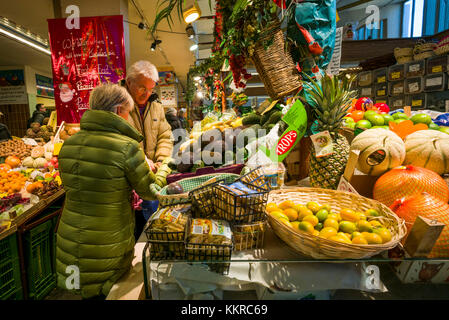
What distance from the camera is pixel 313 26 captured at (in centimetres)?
185

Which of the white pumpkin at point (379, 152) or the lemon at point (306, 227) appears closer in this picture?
the lemon at point (306, 227)

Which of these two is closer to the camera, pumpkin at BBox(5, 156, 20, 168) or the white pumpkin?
the white pumpkin

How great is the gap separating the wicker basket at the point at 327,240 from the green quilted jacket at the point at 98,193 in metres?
0.96

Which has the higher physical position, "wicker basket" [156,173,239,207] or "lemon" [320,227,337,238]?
"wicker basket" [156,173,239,207]

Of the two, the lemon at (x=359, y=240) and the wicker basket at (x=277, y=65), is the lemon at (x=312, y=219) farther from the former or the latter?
the wicker basket at (x=277, y=65)

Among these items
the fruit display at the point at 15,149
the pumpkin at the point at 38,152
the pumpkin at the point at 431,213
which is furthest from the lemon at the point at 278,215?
the fruit display at the point at 15,149

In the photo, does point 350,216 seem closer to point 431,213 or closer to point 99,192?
point 431,213

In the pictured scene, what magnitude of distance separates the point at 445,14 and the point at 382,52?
124 centimetres

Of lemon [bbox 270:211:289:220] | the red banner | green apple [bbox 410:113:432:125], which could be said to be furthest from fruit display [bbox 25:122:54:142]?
green apple [bbox 410:113:432:125]

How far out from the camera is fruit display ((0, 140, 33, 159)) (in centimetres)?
375

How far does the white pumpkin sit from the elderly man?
183cm

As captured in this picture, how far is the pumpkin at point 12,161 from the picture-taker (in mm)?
3457

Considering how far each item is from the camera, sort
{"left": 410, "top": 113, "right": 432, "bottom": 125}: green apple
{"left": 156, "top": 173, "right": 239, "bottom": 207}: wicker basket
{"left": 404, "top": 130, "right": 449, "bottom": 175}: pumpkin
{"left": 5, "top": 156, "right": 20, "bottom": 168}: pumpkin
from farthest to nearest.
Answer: {"left": 5, "top": 156, "right": 20, "bottom": 168}: pumpkin, {"left": 410, "top": 113, "right": 432, "bottom": 125}: green apple, {"left": 404, "top": 130, "right": 449, "bottom": 175}: pumpkin, {"left": 156, "top": 173, "right": 239, "bottom": 207}: wicker basket

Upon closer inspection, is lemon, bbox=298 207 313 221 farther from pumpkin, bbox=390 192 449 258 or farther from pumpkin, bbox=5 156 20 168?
pumpkin, bbox=5 156 20 168
